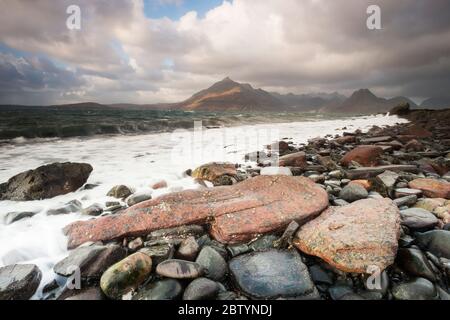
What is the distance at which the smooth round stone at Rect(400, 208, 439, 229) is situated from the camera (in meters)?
2.48

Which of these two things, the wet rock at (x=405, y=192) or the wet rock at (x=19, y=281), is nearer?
the wet rock at (x=19, y=281)

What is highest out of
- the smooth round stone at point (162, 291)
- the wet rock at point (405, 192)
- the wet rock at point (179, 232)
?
the wet rock at point (405, 192)

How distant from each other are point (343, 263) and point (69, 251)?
2.59 metres

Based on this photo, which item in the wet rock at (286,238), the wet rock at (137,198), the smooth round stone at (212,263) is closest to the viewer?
the smooth round stone at (212,263)

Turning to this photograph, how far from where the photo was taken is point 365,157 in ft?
17.4

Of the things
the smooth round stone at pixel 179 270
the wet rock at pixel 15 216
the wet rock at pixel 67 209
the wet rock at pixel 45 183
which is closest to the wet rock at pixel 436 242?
the smooth round stone at pixel 179 270

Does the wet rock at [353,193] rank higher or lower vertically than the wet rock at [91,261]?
higher

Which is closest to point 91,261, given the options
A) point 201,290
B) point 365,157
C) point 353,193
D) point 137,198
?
point 201,290

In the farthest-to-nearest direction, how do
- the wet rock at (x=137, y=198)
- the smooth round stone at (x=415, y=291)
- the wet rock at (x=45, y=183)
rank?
the wet rock at (x=45, y=183) < the wet rock at (x=137, y=198) < the smooth round stone at (x=415, y=291)

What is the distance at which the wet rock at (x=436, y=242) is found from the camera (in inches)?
82.3

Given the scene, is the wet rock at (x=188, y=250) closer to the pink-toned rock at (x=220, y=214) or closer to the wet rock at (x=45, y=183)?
the pink-toned rock at (x=220, y=214)

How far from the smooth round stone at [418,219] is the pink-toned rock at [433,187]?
78 cm
